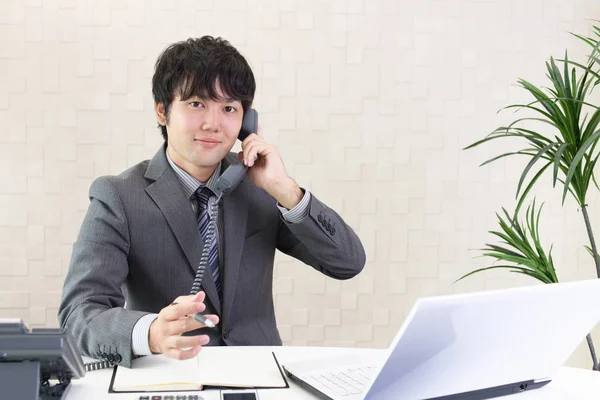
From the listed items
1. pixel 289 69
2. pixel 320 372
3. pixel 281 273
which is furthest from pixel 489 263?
pixel 320 372

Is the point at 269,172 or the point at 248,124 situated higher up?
the point at 248,124

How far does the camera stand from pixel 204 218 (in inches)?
76.7

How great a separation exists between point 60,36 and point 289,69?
964 mm

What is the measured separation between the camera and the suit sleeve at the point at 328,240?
6.27 ft

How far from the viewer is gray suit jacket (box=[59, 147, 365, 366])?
1.76m

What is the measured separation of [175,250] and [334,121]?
1.33 m

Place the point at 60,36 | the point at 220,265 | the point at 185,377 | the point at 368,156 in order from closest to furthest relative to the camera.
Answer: the point at 185,377
the point at 220,265
the point at 60,36
the point at 368,156

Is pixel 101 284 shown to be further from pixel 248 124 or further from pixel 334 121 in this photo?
pixel 334 121

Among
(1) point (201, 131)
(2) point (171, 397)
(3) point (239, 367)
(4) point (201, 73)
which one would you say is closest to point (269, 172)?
(1) point (201, 131)

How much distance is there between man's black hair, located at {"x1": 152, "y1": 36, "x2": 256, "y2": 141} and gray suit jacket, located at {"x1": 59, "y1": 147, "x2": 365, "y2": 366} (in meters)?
0.20

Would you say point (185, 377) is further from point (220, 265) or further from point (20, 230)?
point (20, 230)

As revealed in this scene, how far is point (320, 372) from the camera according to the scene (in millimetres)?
1374

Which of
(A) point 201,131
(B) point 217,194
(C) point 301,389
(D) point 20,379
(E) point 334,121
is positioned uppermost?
(E) point 334,121

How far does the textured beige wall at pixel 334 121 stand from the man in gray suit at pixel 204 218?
0.92 metres
